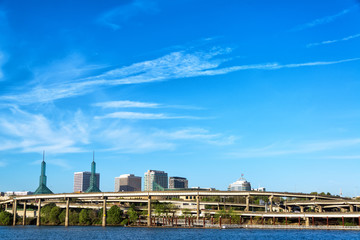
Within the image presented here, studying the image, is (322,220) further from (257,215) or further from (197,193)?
(197,193)

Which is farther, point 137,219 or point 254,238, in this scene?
point 137,219

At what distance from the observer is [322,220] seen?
18225cm

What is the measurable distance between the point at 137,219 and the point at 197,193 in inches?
1265

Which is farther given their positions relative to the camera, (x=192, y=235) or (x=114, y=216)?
(x=114, y=216)

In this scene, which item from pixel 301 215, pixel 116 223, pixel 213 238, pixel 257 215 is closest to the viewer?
pixel 213 238

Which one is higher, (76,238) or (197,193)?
(197,193)

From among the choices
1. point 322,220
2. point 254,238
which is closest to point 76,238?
point 254,238

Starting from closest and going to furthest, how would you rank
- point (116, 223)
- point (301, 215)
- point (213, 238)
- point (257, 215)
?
point (213, 238) → point (301, 215) → point (257, 215) → point (116, 223)

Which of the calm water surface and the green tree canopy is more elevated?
the green tree canopy

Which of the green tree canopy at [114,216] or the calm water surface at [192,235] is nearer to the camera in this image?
the calm water surface at [192,235]

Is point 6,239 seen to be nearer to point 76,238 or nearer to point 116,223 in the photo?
point 76,238

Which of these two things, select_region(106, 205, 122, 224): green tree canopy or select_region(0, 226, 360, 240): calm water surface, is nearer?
select_region(0, 226, 360, 240): calm water surface

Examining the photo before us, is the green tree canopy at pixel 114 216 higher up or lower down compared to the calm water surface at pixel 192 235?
higher up

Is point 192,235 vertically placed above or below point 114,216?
below
